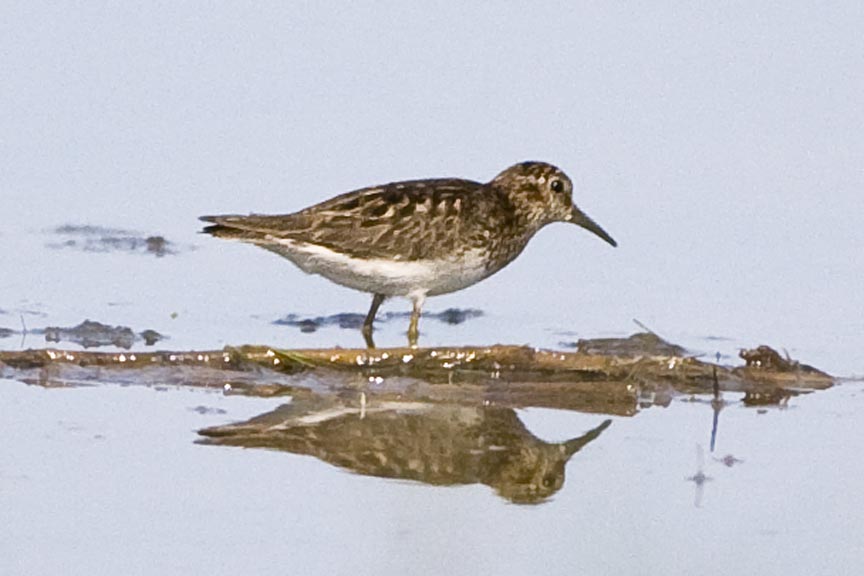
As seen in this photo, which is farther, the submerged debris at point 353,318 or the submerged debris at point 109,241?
the submerged debris at point 109,241

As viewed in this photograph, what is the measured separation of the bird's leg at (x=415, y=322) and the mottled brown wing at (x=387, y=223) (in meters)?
0.25

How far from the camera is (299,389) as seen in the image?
955 cm

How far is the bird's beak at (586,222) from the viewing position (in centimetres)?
1232

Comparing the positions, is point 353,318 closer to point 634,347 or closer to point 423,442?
point 634,347

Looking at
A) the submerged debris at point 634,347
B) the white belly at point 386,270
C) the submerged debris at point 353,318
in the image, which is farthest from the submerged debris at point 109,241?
the submerged debris at point 634,347

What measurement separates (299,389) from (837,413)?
243 cm

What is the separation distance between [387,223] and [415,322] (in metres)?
0.55

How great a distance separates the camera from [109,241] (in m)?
12.5

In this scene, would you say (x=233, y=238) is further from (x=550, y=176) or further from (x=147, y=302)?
(x=550, y=176)

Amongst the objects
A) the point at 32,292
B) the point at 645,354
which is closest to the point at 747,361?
the point at 645,354

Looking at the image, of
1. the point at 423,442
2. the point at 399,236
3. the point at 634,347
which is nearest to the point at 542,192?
the point at 399,236

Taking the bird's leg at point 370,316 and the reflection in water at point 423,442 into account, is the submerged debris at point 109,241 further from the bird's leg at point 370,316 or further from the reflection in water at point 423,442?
the reflection in water at point 423,442

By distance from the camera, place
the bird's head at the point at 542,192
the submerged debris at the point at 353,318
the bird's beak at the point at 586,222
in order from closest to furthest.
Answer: the submerged debris at the point at 353,318
the bird's head at the point at 542,192
the bird's beak at the point at 586,222

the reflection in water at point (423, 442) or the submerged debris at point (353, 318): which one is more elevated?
the submerged debris at point (353, 318)
